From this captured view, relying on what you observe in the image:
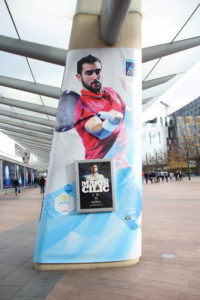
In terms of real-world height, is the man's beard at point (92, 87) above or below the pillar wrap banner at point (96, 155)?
→ above

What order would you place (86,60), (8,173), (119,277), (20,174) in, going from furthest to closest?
1. (20,174)
2. (8,173)
3. (86,60)
4. (119,277)

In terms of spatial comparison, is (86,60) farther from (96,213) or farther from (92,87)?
(96,213)

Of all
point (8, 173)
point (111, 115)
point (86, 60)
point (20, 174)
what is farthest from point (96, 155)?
point (20, 174)

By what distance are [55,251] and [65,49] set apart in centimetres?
649

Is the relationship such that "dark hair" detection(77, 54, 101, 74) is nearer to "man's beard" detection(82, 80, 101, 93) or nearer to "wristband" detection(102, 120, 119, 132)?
"man's beard" detection(82, 80, 101, 93)

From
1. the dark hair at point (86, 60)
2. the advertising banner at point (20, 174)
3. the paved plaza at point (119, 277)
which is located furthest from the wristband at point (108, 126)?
the advertising banner at point (20, 174)

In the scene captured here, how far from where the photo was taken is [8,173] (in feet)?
102

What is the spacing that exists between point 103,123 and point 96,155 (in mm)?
586

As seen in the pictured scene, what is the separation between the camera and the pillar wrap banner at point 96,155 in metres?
5.30

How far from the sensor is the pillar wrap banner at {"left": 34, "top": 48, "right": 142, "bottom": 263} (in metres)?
5.30

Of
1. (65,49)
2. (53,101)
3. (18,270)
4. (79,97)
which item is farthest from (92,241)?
(53,101)

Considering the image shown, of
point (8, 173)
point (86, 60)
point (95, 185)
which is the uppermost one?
point (86, 60)

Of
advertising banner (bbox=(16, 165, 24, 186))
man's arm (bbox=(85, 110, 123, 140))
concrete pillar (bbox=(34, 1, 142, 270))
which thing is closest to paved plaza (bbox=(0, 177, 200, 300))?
concrete pillar (bbox=(34, 1, 142, 270))

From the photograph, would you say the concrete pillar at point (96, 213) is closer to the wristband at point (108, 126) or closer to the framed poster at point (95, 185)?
the framed poster at point (95, 185)
